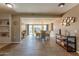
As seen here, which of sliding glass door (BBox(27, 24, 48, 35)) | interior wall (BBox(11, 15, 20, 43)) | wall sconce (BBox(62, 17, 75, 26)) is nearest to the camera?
wall sconce (BBox(62, 17, 75, 26))

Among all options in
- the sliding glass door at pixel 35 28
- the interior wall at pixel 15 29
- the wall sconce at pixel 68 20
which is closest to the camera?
the wall sconce at pixel 68 20

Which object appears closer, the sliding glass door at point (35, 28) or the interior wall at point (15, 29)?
the sliding glass door at point (35, 28)

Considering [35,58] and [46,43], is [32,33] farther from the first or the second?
[35,58]

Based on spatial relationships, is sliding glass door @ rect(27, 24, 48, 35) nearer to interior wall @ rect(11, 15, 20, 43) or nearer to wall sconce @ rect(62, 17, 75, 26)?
wall sconce @ rect(62, 17, 75, 26)

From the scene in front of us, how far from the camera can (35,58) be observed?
1.67m

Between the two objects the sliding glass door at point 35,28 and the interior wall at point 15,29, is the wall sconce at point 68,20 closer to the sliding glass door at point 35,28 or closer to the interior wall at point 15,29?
the sliding glass door at point 35,28

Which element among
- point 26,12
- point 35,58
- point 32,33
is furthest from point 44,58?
point 26,12

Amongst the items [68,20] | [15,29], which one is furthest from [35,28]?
[15,29]

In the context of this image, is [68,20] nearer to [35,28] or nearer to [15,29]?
[35,28]

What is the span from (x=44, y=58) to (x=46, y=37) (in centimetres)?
526


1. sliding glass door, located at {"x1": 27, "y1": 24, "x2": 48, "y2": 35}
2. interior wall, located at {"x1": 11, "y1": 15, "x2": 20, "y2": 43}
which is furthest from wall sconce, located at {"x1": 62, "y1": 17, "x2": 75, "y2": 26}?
interior wall, located at {"x1": 11, "y1": 15, "x2": 20, "y2": 43}

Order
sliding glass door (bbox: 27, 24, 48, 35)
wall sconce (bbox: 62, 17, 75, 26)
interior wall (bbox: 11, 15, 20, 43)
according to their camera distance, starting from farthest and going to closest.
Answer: interior wall (bbox: 11, 15, 20, 43) → sliding glass door (bbox: 27, 24, 48, 35) → wall sconce (bbox: 62, 17, 75, 26)

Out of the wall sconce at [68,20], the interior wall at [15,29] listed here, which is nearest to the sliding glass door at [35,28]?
the wall sconce at [68,20]

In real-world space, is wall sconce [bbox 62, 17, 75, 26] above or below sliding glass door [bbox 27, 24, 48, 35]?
above
